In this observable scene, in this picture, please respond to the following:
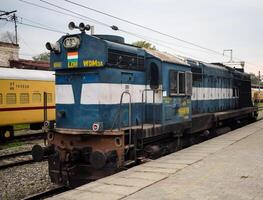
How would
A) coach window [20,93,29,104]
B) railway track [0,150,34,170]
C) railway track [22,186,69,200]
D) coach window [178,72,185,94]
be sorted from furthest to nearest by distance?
1. coach window [20,93,29,104]
2. railway track [0,150,34,170]
3. coach window [178,72,185,94]
4. railway track [22,186,69,200]

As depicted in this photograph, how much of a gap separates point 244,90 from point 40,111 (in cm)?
1249

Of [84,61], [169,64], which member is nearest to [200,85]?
[169,64]

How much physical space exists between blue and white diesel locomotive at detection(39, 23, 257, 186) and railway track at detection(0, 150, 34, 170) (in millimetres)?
3046

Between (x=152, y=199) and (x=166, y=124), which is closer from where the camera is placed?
(x=152, y=199)

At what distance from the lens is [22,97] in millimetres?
18984

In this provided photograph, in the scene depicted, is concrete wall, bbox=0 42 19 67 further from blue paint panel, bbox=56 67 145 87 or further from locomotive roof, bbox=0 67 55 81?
blue paint panel, bbox=56 67 145 87

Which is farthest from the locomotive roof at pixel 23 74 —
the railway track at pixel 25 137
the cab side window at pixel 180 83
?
the cab side window at pixel 180 83

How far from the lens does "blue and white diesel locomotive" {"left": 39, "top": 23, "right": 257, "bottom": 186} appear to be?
341 inches

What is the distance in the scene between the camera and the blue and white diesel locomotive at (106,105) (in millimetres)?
8656

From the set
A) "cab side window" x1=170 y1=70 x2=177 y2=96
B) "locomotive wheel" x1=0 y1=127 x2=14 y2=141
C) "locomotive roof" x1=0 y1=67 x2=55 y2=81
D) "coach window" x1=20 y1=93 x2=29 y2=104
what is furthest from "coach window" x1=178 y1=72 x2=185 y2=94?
"locomotive wheel" x1=0 y1=127 x2=14 y2=141

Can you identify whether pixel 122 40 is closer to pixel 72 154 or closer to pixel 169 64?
pixel 169 64

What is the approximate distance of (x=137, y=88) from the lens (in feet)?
32.7

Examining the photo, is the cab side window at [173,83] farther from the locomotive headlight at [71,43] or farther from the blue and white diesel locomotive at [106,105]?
the locomotive headlight at [71,43]

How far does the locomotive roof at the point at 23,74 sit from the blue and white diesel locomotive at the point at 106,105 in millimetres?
9490
